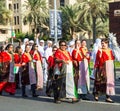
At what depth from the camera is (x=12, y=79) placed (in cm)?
Result: 1295

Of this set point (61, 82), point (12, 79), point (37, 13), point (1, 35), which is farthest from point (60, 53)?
point (1, 35)

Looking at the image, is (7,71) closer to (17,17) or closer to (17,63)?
(17,63)

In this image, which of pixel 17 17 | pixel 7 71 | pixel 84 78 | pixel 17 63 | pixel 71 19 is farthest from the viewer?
pixel 17 17

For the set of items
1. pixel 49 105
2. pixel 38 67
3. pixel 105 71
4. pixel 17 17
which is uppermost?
pixel 17 17

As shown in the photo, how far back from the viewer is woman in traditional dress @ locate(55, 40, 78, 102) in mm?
10672

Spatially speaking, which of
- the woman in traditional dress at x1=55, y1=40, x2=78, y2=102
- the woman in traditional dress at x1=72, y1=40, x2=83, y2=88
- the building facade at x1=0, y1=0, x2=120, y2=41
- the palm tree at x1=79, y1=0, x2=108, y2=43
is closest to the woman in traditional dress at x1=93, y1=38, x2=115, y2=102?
the woman in traditional dress at x1=72, y1=40, x2=83, y2=88

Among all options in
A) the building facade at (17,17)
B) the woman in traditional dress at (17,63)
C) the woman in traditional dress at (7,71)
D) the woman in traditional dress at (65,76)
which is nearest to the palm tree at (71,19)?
the building facade at (17,17)

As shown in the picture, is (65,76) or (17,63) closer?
(65,76)

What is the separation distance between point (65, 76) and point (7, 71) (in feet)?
9.71

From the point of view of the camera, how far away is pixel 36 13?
2581 inches

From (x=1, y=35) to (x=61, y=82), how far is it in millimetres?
74675

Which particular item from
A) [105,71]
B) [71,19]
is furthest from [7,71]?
[71,19]

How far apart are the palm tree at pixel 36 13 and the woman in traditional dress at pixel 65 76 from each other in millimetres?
54544

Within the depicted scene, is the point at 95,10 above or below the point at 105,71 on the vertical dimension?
above
